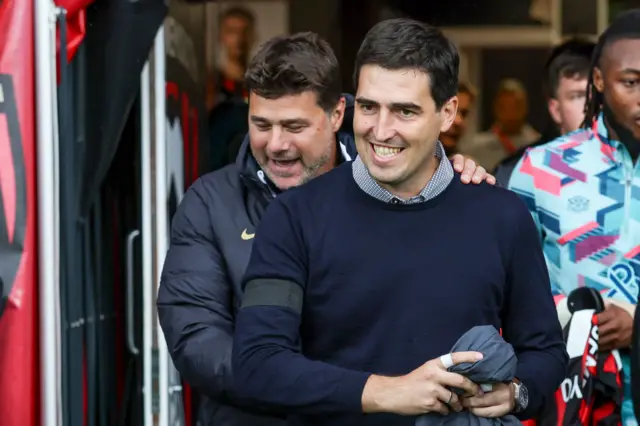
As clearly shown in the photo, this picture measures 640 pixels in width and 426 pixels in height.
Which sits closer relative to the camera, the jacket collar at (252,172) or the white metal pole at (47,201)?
the jacket collar at (252,172)

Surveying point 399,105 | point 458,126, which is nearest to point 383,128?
point 399,105

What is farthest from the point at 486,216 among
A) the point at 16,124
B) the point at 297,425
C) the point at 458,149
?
the point at 458,149

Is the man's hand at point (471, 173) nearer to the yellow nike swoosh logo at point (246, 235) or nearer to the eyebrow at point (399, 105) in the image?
the eyebrow at point (399, 105)

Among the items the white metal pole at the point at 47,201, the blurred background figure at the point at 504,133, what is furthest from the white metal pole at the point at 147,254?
the blurred background figure at the point at 504,133

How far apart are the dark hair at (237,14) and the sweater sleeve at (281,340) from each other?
454 centimetres

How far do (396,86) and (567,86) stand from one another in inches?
116

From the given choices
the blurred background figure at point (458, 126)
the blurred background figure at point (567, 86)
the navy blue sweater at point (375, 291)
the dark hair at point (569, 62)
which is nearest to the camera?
the navy blue sweater at point (375, 291)

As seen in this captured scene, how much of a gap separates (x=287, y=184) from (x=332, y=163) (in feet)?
0.54

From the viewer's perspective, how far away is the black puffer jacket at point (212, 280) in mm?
3260

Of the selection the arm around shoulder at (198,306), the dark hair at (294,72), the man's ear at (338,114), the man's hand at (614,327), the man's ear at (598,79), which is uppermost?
the dark hair at (294,72)

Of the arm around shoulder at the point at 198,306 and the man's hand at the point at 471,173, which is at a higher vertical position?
the man's hand at the point at 471,173

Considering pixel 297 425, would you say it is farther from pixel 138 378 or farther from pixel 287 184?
pixel 138 378

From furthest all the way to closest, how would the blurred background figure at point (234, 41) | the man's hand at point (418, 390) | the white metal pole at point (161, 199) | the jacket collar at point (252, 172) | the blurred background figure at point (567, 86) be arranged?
the blurred background figure at point (234, 41) → the blurred background figure at point (567, 86) → the white metal pole at point (161, 199) → the jacket collar at point (252, 172) → the man's hand at point (418, 390)

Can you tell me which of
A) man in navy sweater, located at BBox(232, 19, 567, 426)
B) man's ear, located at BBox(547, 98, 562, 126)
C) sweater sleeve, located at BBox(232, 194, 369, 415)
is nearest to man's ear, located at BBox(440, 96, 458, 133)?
man in navy sweater, located at BBox(232, 19, 567, 426)
